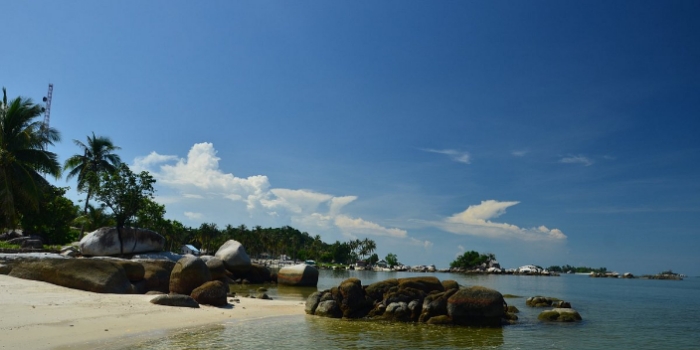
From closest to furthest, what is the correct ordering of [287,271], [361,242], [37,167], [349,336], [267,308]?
[349,336] → [267,308] → [37,167] → [287,271] → [361,242]

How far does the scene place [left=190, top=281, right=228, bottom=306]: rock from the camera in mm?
21438

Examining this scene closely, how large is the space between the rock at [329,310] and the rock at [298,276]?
74.4 ft

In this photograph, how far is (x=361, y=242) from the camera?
162500 millimetres

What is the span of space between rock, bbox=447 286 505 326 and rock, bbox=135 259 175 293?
15.8m

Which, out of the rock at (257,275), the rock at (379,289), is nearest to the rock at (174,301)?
the rock at (379,289)

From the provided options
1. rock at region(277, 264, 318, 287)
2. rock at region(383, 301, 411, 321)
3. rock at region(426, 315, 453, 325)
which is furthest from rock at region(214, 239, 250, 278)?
rock at region(426, 315, 453, 325)

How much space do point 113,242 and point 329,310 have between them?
70.0ft

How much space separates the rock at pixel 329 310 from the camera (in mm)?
21750

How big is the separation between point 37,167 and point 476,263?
165 metres

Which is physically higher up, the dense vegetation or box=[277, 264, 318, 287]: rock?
the dense vegetation

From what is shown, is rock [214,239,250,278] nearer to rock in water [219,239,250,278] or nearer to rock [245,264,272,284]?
rock in water [219,239,250,278]

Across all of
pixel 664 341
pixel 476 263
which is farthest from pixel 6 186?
pixel 476 263

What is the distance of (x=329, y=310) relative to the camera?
2184cm

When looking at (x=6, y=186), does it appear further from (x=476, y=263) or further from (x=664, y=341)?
(x=476, y=263)
